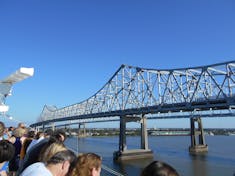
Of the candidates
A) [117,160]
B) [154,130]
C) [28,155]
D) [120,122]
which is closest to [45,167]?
[28,155]

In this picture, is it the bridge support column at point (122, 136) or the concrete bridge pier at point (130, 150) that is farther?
the bridge support column at point (122, 136)

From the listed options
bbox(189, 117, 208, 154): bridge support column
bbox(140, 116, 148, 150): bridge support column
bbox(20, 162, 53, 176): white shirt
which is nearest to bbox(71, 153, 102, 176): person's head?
bbox(20, 162, 53, 176): white shirt

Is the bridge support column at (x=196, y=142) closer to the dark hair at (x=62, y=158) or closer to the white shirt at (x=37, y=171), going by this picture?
the dark hair at (x=62, y=158)

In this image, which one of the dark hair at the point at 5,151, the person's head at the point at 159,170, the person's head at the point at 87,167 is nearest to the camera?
the person's head at the point at 159,170

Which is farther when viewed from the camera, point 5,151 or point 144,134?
point 144,134

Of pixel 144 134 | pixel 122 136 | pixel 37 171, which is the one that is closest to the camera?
pixel 37 171

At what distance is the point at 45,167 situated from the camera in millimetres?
3287

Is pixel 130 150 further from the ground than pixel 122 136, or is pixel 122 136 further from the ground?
pixel 122 136

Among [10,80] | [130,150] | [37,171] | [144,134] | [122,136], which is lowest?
[130,150]

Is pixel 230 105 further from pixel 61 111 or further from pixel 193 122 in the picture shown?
pixel 61 111

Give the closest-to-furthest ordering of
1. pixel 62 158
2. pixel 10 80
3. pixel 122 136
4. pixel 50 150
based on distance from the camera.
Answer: pixel 62 158 < pixel 50 150 < pixel 10 80 < pixel 122 136

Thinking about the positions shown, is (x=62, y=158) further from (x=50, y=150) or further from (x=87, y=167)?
(x=50, y=150)

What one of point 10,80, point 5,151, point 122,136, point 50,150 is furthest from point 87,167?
point 122,136

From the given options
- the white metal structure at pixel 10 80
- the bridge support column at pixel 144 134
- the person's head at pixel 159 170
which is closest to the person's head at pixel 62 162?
the person's head at pixel 159 170
